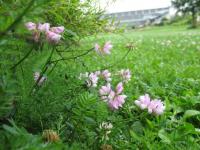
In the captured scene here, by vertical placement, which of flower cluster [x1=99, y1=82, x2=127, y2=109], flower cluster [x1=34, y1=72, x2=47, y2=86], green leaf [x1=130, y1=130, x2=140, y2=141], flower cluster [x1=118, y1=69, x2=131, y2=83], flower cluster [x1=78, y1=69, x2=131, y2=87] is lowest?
green leaf [x1=130, y1=130, x2=140, y2=141]

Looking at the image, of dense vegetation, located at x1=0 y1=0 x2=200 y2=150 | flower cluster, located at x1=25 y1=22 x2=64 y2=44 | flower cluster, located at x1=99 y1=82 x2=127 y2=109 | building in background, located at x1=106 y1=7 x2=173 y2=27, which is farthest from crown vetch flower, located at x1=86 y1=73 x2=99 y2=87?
building in background, located at x1=106 y1=7 x2=173 y2=27

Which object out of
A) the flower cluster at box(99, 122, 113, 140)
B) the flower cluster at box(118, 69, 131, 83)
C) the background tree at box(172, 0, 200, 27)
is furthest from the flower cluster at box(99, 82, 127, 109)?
the background tree at box(172, 0, 200, 27)

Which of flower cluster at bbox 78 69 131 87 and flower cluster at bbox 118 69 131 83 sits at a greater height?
flower cluster at bbox 78 69 131 87

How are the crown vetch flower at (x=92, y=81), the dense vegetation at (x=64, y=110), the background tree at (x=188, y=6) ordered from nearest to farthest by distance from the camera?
the dense vegetation at (x=64, y=110), the crown vetch flower at (x=92, y=81), the background tree at (x=188, y=6)

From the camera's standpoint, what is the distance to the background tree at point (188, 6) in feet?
137

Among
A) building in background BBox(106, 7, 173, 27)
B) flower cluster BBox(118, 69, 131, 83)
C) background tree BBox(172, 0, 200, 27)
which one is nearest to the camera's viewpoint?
flower cluster BBox(118, 69, 131, 83)

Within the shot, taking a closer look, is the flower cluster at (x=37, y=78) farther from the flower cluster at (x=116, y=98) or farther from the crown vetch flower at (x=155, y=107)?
the crown vetch flower at (x=155, y=107)

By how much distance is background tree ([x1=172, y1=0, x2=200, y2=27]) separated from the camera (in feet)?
137

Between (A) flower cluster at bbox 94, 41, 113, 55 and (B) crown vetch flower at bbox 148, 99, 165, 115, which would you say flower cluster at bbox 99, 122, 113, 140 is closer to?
(B) crown vetch flower at bbox 148, 99, 165, 115

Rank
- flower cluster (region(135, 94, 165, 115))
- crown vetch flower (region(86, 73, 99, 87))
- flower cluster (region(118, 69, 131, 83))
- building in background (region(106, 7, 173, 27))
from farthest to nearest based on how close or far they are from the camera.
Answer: building in background (region(106, 7, 173, 27))
flower cluster (region(118, 69, 131, 83))
crown vetch flower (region(86, 73, 99, 87))
flower cluster (region(135, 94, 165, 115))

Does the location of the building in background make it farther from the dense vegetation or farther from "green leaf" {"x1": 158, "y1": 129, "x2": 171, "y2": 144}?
"green leaf" {"x1": 158, "y1": 129, "x2": 171, "y2": 144}

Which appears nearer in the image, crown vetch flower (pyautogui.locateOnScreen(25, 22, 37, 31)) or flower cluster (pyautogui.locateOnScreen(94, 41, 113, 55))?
crown vetch flower (pyautogui.locateOnScreen(25, 22, 37, 31))

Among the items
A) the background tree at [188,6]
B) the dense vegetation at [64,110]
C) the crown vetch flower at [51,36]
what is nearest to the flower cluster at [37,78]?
A: the dense vegetation at [64,110]

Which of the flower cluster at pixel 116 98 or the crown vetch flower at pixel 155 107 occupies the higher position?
the flower cluster at pixel 116 98
